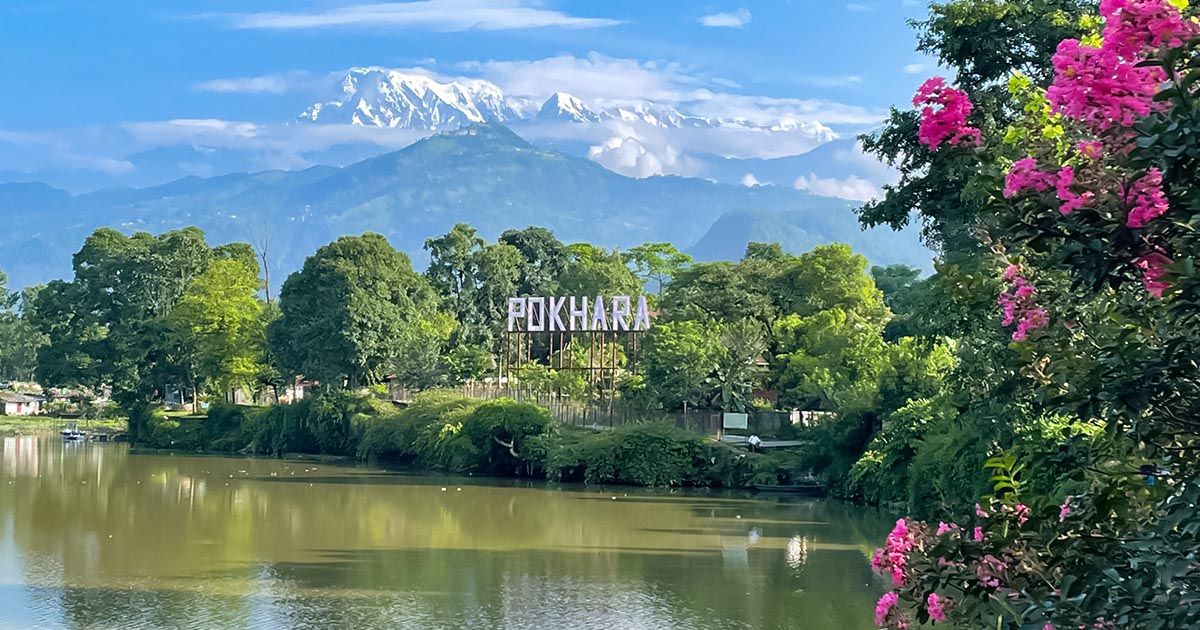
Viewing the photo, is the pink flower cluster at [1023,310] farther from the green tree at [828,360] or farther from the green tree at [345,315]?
the green tree at [345,315]

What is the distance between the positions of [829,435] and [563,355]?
15.9 m

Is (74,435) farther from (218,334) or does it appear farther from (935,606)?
(935,606)

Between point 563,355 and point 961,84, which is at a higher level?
point 961,84

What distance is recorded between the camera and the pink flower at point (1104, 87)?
3107 millimetres

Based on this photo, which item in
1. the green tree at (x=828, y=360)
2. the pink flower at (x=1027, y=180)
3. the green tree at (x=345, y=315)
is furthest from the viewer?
the green tree at (x=345, y=315)

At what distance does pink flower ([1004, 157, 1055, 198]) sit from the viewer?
339 centimetres

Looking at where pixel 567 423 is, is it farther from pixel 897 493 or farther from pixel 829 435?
pixel 897 493

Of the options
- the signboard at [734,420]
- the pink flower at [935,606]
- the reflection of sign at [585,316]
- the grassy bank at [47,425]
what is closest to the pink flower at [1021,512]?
the pink flower at [935,606]

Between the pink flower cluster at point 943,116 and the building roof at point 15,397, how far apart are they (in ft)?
240

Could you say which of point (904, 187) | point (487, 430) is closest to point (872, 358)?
point (487, 430)

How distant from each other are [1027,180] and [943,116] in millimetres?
1076

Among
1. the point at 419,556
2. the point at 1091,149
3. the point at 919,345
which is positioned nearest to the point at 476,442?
the point at 419,556

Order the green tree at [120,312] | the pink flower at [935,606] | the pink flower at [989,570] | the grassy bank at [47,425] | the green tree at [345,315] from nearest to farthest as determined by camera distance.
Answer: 1. the pink flower at [989,570]
2. the pink flower at [935,606]
3. the green tree at [345,315]
4. the green tree at [120,312]
5. the grassy bank at [47,425]

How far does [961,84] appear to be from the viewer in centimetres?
1883
